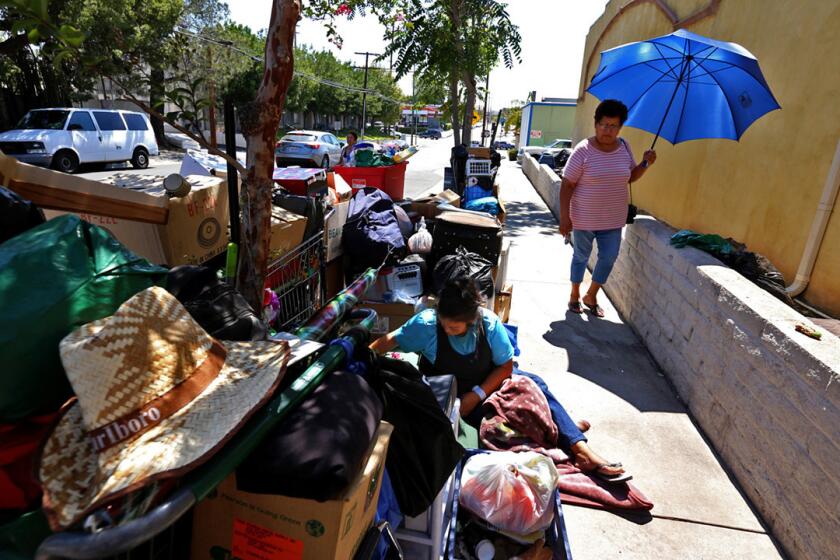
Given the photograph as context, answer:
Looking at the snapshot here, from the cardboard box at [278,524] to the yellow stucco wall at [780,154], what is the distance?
4131mm

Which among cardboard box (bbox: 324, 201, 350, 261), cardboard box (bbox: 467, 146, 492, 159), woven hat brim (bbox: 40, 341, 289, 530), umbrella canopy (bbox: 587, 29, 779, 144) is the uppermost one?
umbrella canopy (bbox: 587, 29, 779, 144)

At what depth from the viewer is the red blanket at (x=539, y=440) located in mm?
2633

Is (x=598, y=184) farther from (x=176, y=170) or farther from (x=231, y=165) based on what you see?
(x=176, y=170)

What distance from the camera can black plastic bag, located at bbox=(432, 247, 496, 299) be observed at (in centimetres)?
387

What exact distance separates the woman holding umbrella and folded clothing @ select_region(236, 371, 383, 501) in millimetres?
3964

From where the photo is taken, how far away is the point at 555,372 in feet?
12.9

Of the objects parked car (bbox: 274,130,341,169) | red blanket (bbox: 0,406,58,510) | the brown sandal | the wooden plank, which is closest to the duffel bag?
red blanket (bbox: 0,406,58,510)

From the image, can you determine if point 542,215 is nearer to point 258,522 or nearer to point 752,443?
point 752,443

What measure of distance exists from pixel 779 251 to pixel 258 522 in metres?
4.81

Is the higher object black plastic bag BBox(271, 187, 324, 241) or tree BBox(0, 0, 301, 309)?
tree BBox(0, 0, 301, 309)

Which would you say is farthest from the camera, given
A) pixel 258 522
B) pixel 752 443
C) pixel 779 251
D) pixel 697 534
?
pixel 779 251

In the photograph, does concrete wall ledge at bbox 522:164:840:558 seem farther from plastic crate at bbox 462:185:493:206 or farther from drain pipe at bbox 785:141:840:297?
plastic crate at bbox 462:185:493:206

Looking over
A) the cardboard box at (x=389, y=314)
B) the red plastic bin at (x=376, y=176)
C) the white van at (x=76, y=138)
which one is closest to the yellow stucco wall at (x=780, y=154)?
the cardboard box at (x=389, y=314)

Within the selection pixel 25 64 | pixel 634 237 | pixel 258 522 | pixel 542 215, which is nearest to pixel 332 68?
pixel 25 64
